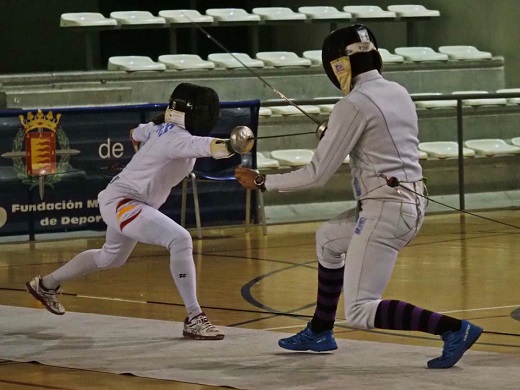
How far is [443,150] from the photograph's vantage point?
1318cm

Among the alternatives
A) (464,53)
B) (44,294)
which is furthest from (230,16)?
(44,294)

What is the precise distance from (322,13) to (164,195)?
9355 mm

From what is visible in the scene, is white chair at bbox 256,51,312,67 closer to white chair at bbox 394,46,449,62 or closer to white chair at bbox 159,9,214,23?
white chair at bbox 159,9,214,23

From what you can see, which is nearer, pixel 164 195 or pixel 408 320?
pixel 408 320

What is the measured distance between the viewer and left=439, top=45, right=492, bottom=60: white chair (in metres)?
14.9

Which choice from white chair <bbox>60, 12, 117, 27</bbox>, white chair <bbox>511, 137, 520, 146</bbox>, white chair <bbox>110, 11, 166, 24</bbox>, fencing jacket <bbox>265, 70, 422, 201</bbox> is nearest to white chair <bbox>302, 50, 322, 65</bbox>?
white chair <bbox>110, 11, 166, 24</bbox>

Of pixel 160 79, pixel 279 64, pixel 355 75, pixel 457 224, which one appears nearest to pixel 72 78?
pixel 160 79

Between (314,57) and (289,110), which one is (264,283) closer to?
(289,110)

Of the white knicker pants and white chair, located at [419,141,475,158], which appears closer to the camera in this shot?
the white knicker pants

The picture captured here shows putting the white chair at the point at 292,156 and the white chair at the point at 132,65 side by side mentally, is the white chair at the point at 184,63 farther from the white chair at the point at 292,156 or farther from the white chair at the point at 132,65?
the white chair at the point at 292,156

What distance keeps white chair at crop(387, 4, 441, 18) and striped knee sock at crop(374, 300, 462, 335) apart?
420 inches

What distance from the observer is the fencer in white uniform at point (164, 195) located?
634 centimetres

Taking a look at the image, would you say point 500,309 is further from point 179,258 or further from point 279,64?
point 279,64

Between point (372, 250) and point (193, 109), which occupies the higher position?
point (193, 109)
